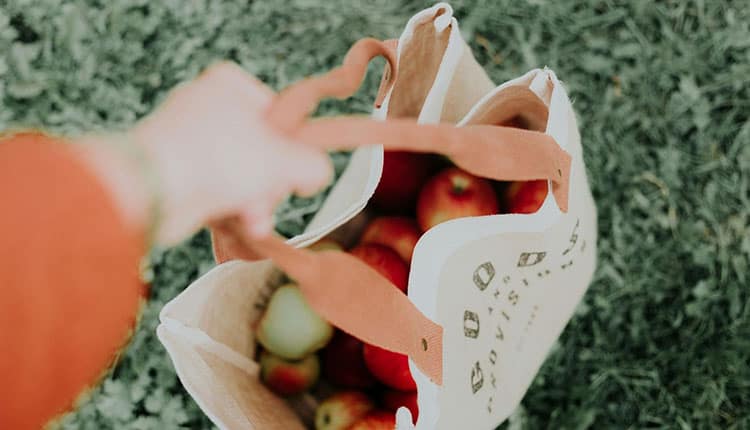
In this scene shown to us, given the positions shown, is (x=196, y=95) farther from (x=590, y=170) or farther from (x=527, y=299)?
(x=590, y=170)

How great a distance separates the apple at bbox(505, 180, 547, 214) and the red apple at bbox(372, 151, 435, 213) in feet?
0.36

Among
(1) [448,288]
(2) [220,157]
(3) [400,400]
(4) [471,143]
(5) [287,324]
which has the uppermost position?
(2) [220,157]

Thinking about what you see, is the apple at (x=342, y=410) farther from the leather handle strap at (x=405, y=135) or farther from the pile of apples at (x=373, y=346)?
the leather handle strap at (x=405, y=135)

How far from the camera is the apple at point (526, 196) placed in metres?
0.88

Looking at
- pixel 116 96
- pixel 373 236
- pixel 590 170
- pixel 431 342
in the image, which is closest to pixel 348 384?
pixel 373 236

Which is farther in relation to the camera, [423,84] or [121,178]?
[423,84]

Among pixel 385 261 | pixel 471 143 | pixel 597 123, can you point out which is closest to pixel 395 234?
pixel 385 261

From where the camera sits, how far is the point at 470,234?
71 centimetres

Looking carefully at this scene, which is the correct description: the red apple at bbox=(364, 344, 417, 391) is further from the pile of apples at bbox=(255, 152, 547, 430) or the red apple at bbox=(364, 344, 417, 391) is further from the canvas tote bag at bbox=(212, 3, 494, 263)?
the canvas tote bag at bbox=(212, 3, 494, 263)

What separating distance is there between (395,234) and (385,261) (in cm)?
6

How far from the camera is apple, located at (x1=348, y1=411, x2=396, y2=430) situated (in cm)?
87

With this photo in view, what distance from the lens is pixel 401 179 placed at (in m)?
0.96

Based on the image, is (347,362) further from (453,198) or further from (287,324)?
(453,198)

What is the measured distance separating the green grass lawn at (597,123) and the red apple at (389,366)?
0.32m
